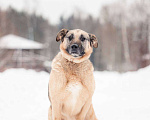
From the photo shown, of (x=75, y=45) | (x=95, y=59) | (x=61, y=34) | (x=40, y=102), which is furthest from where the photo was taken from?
(x=95, y=59)

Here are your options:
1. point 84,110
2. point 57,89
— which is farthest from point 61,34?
point 84,110

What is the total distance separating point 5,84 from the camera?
19.0 feet

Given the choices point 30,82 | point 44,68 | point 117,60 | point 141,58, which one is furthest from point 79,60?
point 117,60

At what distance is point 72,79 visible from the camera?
2.66m

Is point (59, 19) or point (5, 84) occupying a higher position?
point (59, 19)

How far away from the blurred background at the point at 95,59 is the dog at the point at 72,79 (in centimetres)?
137

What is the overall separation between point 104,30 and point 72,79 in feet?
70.5

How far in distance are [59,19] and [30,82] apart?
50.7 feet

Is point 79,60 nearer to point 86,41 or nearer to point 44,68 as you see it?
point 86,41

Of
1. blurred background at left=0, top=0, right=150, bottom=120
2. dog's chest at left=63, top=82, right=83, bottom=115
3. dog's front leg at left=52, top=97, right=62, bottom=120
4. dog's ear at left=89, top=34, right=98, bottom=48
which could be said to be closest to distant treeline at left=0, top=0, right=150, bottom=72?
blurred background at left=0, top=0, right=150, bottom=120

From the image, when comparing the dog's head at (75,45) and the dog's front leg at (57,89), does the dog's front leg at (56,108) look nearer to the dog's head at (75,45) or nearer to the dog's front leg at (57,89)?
the dog's front leg at (57,89)

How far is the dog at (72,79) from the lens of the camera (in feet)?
8.69

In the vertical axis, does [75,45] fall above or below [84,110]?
above

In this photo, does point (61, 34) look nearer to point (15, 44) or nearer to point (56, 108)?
point (56, 108)
